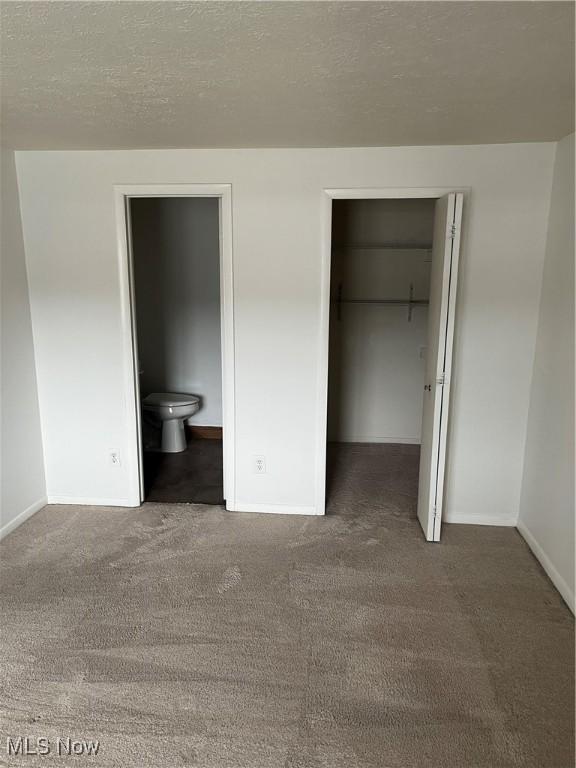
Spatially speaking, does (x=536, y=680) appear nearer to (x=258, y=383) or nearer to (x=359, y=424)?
(x=258, y=383)

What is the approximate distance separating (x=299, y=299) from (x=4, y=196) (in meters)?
1.84

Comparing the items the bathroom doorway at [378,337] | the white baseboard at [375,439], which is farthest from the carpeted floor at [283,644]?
the white baseboard at [375,439]

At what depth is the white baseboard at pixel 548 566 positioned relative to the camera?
98.7 inches

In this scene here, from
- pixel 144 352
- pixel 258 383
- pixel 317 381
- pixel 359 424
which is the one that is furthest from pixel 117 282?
pixel 359 424

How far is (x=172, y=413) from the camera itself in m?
4.62

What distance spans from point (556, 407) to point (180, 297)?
3.40m

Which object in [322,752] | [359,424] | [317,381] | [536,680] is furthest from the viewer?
[359,424]

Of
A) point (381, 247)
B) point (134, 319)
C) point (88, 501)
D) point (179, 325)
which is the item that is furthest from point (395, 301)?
point (88, 501)

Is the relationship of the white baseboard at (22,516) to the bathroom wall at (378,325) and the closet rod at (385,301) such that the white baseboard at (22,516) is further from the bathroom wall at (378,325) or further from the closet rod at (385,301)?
the closet rod at (385,301)

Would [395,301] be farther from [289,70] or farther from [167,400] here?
[289,70]

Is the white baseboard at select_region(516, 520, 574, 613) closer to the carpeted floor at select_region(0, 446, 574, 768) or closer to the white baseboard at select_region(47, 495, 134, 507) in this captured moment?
the carpeted floor at select_region(0, 446, 574, 768)

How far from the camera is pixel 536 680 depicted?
204 cm

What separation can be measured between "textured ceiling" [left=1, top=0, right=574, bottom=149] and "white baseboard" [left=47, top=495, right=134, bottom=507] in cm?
227

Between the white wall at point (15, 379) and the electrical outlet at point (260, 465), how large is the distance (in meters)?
1.47
